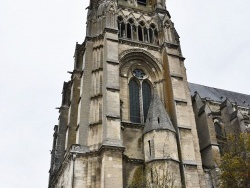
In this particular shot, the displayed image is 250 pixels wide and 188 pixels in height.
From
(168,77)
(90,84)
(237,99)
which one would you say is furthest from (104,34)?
(237,99)

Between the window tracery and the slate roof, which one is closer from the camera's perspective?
the window tracery

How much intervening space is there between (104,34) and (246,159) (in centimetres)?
1405

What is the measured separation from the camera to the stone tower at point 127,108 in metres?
19.6

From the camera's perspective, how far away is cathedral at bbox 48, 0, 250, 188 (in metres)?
19.7

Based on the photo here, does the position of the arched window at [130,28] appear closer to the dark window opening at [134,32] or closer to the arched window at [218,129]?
the dark window opening at [134,32]

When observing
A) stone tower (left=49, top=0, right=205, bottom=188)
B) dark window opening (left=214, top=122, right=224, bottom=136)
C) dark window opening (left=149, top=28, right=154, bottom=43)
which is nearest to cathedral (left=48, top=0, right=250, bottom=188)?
stone tower (left=49, top=0, right=205, bottom=188)

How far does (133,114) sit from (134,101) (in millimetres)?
1161

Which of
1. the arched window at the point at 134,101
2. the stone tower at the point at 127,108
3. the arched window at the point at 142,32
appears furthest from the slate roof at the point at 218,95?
the arched window at the point at 134,101

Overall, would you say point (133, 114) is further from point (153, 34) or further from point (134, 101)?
point (153, 34)

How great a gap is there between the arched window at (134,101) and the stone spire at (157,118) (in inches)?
51.3

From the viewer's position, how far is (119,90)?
22484 mm

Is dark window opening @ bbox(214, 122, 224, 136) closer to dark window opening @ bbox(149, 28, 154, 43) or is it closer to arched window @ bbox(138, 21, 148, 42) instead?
dark window opening @ bbox(149, 28, 154, 43)

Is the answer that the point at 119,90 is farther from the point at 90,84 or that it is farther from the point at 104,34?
the point at 104,34

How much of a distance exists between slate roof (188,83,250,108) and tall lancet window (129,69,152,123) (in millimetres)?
13336
